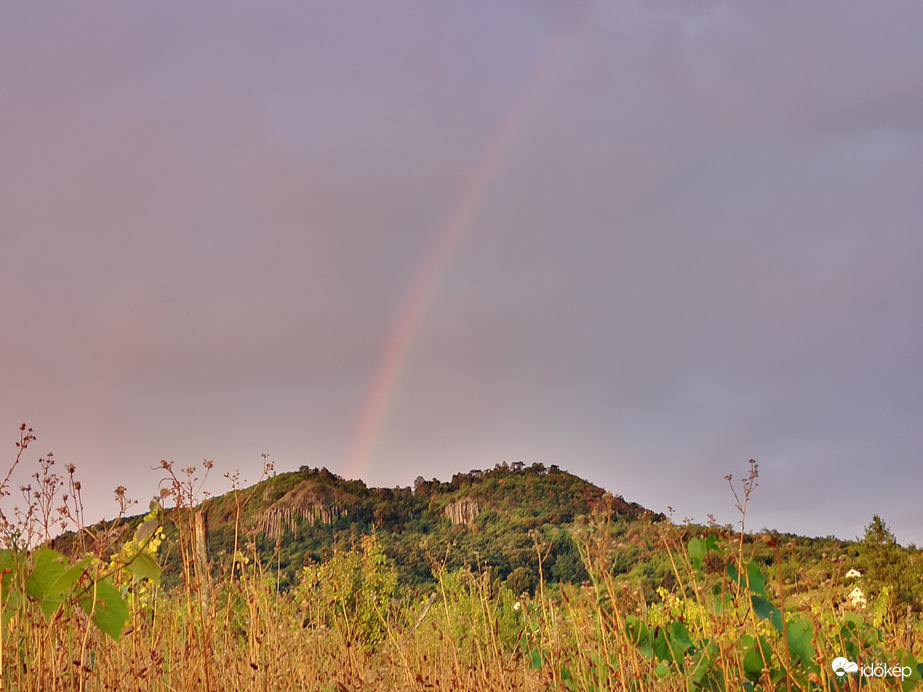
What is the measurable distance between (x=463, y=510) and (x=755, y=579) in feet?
96.7

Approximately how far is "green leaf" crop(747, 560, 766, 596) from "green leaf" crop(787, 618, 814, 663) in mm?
237

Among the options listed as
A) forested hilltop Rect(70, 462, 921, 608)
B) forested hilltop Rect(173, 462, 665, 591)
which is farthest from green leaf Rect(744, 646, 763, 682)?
forested hilltop Rect(173, 462, 665, 591)

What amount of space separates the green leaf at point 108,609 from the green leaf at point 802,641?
2.78 meters

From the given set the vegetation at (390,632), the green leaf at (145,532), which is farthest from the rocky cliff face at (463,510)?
the green leaf at (145,532)

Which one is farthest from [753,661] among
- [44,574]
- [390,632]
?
[44,574]

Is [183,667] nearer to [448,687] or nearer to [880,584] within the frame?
[448,687]

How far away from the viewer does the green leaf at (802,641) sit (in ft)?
11.0

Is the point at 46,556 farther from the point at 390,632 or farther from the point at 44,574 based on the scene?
the point at 390,632

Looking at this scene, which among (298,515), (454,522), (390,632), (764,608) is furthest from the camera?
(454,522)

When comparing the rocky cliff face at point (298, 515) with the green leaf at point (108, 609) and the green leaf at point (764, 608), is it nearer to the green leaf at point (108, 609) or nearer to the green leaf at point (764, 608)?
the green leaf at point (764, 608)

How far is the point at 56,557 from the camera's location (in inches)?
74.4

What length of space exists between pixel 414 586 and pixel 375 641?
33.2ft

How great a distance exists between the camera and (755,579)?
3311 mm

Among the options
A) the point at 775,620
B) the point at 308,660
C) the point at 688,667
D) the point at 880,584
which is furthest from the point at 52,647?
the point at 880,584
